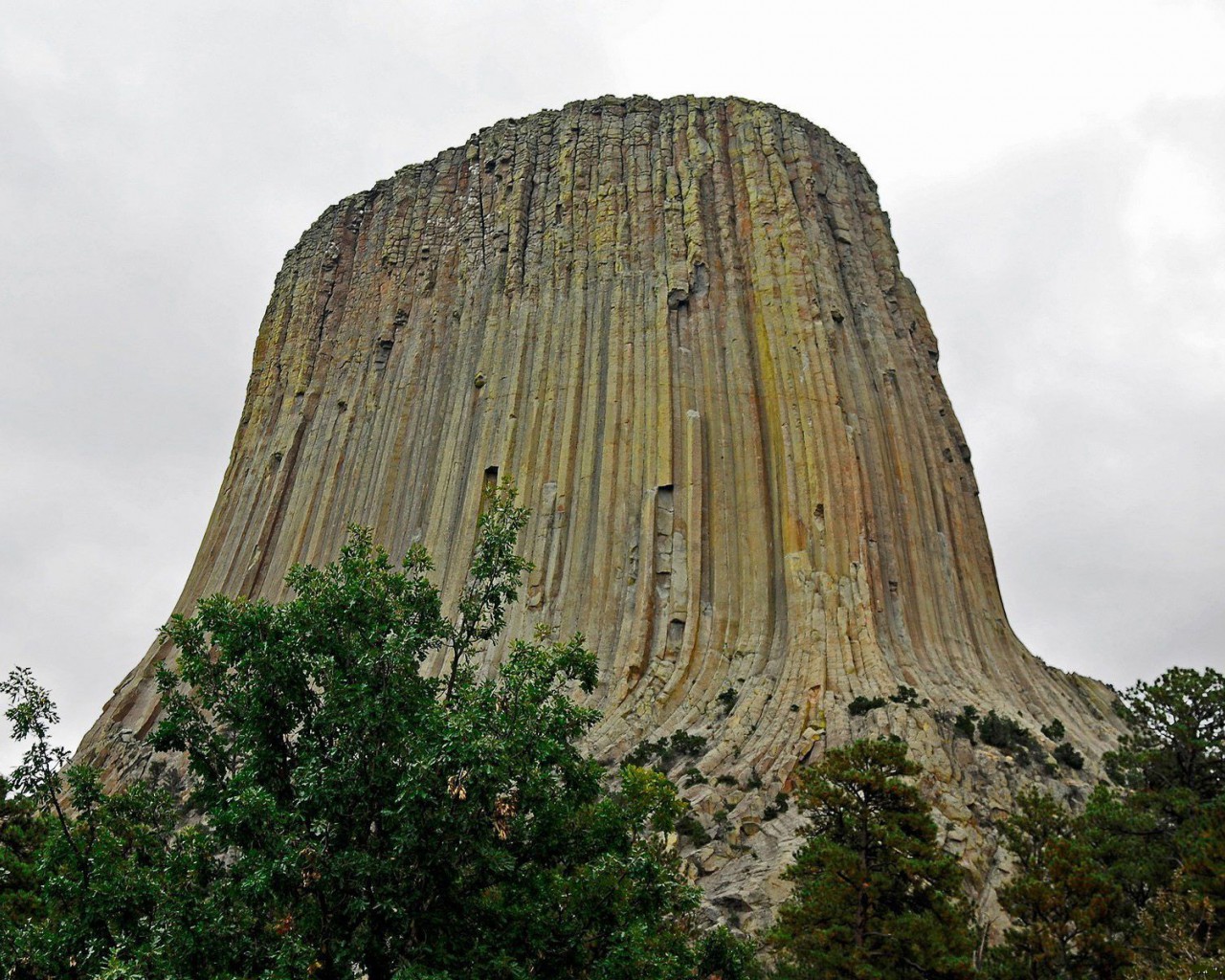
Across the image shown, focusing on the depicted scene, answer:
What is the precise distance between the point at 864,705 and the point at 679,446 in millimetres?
12406

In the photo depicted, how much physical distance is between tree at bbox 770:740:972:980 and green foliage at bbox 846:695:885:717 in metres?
10.4

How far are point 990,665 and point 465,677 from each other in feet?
86.9

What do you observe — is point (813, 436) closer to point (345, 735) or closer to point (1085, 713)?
point (1085, 713)

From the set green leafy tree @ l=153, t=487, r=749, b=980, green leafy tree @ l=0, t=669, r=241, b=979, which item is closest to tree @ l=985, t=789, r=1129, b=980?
green leafy tree @ l=153, t=487, r=749, b=980

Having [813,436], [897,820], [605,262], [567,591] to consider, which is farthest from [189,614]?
[897,820]

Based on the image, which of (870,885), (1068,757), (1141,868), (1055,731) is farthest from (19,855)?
(1055,731)

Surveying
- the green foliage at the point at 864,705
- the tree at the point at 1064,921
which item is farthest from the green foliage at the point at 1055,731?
the tree at the point at 1064,921

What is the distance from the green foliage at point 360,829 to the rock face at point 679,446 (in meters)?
12.6

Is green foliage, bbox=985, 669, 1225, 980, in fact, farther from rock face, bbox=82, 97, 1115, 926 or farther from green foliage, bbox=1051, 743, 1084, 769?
green foliage, bbox=1051, 743, 1084, 769

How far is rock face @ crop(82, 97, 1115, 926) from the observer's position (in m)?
31.1

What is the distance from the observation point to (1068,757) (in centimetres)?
2878

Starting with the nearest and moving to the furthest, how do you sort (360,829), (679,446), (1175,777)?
(360,829), (1175,777), (679,446)

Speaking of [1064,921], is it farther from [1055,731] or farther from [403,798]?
[1055,731]

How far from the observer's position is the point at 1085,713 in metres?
34.8
